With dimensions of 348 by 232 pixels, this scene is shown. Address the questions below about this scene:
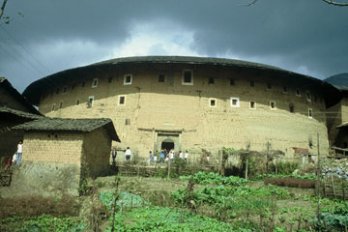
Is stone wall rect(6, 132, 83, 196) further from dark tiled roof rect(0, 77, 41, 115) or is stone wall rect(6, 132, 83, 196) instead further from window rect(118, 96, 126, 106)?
window rect(118, 96, 126, 106)

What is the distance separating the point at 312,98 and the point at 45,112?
19.7 meters

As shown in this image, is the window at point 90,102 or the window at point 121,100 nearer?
the window at point 121,100

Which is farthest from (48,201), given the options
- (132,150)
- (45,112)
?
(45,112)

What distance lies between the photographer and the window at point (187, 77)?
24.7 metres

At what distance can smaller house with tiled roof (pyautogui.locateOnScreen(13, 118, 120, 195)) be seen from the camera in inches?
561

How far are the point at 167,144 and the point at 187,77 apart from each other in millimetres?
4514

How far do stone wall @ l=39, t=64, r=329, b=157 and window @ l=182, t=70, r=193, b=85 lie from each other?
0.23 metres

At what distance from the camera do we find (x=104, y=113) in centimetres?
2505

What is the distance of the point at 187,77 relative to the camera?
24.9 meters

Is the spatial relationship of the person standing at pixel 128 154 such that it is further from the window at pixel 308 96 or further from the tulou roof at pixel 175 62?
the window at pixel 308 96

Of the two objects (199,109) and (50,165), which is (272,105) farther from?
(50,165)

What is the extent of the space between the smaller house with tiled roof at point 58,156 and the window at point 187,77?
9815 mm

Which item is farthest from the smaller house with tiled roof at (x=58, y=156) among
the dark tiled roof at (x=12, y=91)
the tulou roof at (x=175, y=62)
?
the tulou roof at (x=175, y=62)

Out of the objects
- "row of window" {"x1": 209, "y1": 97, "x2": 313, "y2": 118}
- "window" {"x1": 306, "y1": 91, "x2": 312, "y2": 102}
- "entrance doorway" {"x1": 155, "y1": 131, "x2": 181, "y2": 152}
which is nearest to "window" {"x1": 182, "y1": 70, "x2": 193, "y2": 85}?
"row of window" {"x1": 209, "y1": 97, "x2": 313, "y2": 118}
